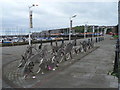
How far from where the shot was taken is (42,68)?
9.31 meters

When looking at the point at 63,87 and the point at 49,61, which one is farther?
the point at 49,61

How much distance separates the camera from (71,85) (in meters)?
6.89

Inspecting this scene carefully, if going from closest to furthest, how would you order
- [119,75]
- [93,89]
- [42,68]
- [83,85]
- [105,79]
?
[93,89] → [83,85] → [105,79] → [119,75] → [42,68]

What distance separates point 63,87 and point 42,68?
2.85 meters

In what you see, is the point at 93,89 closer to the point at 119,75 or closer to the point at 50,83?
the point at 50,83

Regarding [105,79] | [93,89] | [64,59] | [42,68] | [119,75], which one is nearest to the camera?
[93,89]

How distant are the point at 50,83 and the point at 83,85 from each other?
48.9 inches

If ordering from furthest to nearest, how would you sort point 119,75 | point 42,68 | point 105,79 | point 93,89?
1. point 42,68
2. point 119,75
3. point 105,79
4. point 93,89

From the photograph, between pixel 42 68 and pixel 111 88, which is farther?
pixel 42 68

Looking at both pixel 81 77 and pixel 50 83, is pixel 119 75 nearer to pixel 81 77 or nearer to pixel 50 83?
pixel 81 77

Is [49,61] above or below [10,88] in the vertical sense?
above

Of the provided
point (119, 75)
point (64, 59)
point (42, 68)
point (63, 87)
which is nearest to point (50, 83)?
point (63, 87)

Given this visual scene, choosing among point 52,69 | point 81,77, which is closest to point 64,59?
point 52,69

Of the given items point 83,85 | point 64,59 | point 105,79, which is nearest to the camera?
point 83,85
